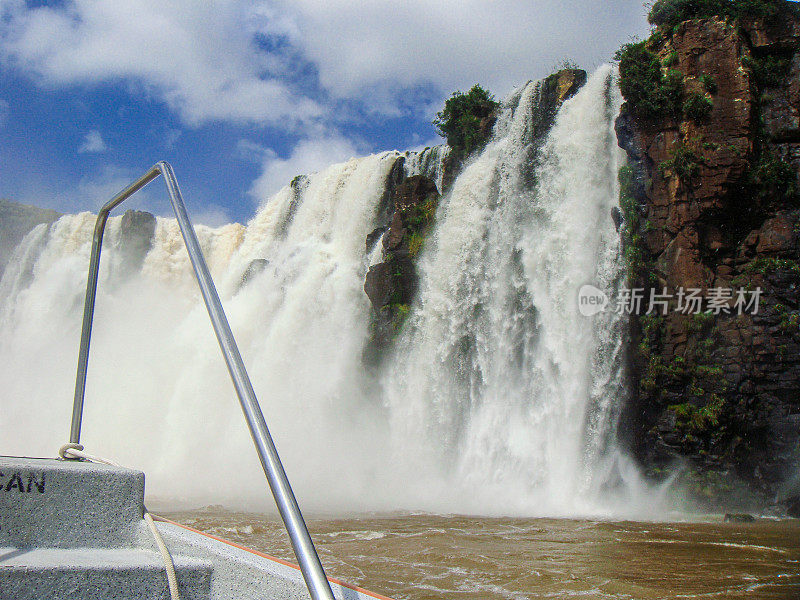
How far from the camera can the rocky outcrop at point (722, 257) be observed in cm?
1186

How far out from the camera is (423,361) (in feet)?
51.9

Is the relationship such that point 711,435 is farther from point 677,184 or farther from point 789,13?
point 789,13

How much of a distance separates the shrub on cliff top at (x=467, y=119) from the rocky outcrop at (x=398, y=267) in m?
1.90

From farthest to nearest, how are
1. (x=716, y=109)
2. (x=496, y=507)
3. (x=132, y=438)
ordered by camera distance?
(x=132, y=438), (x=716, y=109), (x=496, y=507)

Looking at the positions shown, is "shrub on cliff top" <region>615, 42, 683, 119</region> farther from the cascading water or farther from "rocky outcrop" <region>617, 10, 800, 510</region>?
the cascading water

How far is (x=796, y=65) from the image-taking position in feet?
42.0

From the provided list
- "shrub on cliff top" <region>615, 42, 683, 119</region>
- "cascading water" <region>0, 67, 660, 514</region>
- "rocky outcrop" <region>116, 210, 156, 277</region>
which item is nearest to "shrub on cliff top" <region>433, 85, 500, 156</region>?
"cascading water" <region>0, 67, 660, 514</region>

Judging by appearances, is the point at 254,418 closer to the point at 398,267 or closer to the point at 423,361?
the point at 423,361

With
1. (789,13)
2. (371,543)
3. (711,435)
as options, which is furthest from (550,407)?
(789,13)

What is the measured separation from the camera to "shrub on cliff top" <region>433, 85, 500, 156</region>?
18797 mm

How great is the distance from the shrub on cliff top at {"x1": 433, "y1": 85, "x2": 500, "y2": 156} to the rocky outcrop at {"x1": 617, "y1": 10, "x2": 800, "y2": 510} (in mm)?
6019

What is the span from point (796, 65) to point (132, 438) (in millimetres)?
18801

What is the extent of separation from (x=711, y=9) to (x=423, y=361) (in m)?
10.0

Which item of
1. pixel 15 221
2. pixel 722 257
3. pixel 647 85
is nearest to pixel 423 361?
pixel 722 257
